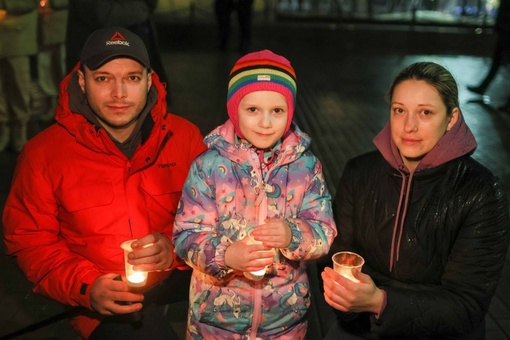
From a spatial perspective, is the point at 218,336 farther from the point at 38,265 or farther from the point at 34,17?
the point at 34,17

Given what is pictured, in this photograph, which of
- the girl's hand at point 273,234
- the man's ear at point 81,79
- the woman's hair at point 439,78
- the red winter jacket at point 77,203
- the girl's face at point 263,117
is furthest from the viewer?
the man's ear at point 81,79

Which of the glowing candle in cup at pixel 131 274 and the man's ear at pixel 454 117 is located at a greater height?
the man's ear at pixel 454 117

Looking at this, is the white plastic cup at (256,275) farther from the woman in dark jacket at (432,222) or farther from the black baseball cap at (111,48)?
the black baseball cap at (111,48)

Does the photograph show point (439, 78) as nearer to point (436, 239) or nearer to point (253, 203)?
point (436, 239)

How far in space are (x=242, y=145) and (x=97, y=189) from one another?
841 mm

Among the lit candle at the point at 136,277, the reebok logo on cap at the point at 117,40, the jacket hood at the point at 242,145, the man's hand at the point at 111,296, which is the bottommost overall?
the man's hand at the point at 111,296

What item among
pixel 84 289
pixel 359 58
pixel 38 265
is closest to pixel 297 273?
A: pixel 84 289

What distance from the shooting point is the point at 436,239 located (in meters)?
3.01

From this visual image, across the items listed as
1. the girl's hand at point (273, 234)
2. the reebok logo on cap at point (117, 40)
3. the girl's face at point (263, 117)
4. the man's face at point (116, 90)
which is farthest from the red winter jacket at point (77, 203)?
the girl's hand at point (273, 234)

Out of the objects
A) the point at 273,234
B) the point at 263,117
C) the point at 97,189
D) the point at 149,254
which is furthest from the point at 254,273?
the point at 97,189

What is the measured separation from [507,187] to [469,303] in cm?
474

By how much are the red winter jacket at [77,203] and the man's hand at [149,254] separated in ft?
0.90

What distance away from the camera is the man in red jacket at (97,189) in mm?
3137

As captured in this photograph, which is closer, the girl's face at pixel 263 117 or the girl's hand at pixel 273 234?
the girl's hand at pixel 273 234
